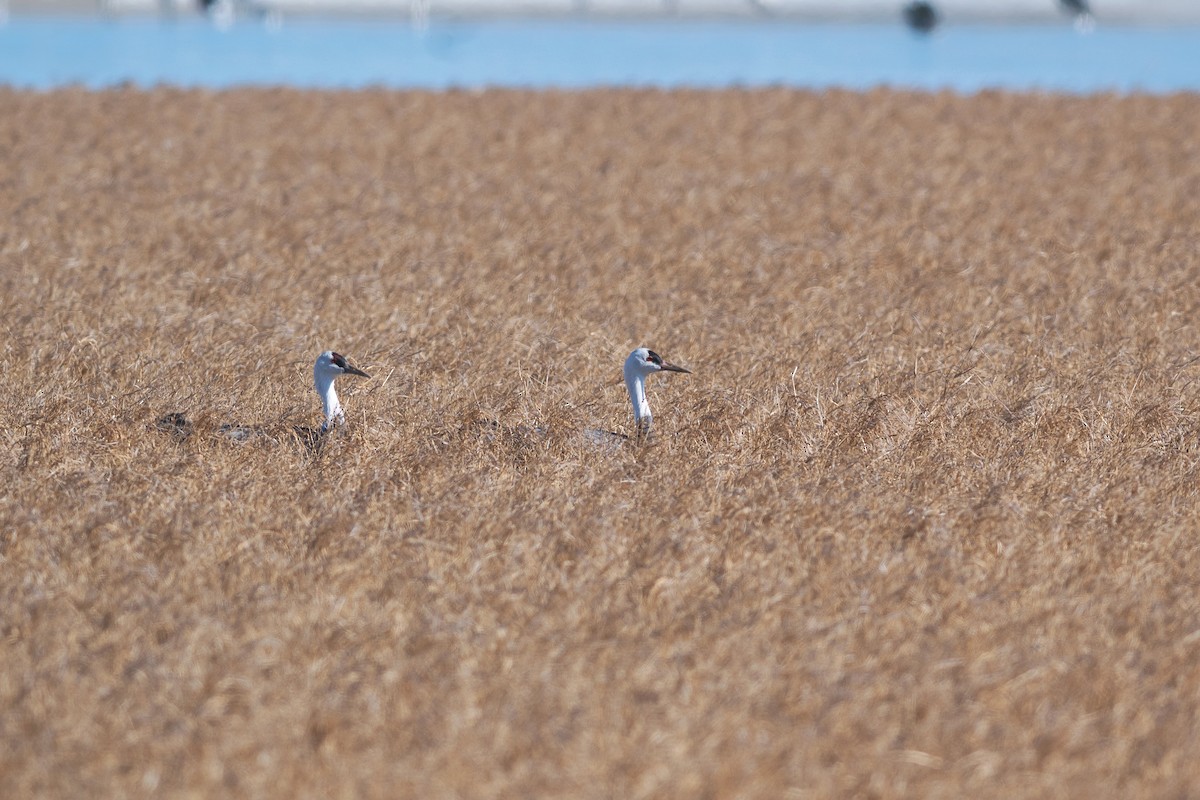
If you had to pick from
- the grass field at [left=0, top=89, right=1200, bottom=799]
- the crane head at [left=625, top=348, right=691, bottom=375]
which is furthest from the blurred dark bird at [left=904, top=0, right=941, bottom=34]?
the crane head at [left=625, top=348, right=691, bottom=375]

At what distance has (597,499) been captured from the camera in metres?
7.57

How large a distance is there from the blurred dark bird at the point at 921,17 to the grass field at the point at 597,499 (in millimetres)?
47615

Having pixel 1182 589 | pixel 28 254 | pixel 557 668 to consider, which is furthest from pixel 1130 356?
pixel 28 254

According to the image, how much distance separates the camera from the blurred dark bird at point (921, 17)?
61344 millimetres

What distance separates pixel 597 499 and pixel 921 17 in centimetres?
5837

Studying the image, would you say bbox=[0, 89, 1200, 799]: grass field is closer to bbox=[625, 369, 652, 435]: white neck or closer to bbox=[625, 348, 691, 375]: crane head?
bbox=[625, 369, 652, 435]: white neck

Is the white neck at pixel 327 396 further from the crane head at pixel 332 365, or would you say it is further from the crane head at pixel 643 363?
the crane head at pixel 643 363

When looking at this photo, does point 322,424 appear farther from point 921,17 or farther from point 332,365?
point 921,17

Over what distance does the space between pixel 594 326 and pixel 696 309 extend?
1.04 meters

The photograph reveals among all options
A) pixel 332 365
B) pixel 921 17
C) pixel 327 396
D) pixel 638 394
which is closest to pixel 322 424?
pixel 327 396

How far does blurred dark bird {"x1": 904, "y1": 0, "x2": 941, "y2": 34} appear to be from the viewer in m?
61.3

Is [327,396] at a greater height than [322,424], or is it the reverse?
[327,396]

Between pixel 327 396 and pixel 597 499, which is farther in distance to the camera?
pixel 327 396

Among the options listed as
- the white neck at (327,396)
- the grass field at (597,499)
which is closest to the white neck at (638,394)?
the grass field at (597,499)
